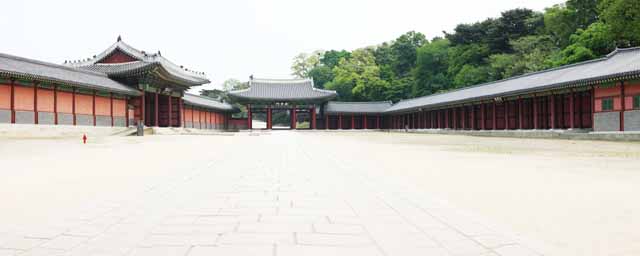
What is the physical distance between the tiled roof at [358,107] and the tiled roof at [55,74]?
28.0 metres

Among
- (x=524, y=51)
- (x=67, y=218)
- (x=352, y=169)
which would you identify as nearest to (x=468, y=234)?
(x=67, y=218)

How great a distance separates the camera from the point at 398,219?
13.8 ft

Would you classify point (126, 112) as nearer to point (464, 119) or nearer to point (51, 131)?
point (51, 131)

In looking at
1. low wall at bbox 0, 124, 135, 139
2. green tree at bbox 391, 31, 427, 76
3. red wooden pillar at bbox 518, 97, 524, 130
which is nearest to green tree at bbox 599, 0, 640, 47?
red wooden pillar at bbox 518, 97, 524, 130

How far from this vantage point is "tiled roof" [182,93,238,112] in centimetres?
4431

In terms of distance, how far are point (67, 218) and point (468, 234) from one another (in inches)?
162

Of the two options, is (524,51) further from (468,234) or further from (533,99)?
(468,234)

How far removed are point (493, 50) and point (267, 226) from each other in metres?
60.0

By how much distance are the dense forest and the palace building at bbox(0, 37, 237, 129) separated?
110 feet

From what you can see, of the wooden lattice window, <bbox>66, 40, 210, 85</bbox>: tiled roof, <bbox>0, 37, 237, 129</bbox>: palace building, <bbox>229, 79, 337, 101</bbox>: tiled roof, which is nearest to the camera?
the wooden lattice window

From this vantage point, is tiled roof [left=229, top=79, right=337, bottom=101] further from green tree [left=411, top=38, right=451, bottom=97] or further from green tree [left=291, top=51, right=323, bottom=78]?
green tree [left=291, top=51, right=323, bottom=78]

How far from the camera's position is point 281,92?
54250mm

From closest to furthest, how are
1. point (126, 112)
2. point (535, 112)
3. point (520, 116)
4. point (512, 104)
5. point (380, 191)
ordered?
1. point (380, 191)
2. point (535, 112)
3. point (520, 116)
4. point (512, 104)
5. point (126, 112)

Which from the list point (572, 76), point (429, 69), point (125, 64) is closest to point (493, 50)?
point (429, 69)
